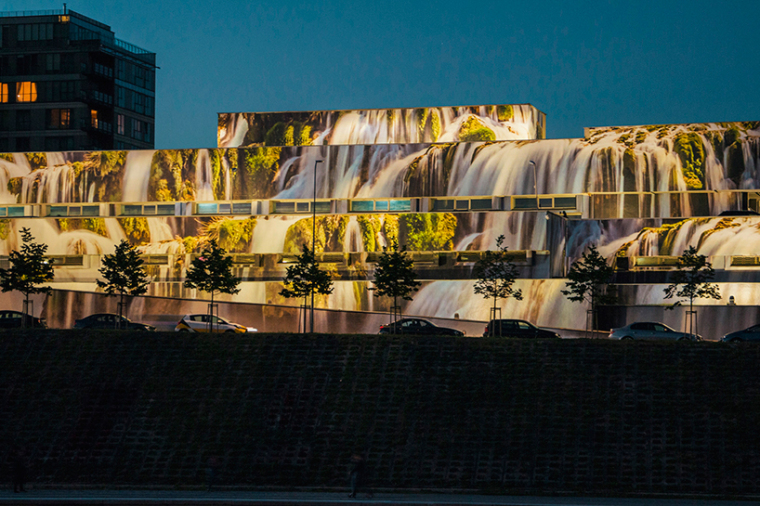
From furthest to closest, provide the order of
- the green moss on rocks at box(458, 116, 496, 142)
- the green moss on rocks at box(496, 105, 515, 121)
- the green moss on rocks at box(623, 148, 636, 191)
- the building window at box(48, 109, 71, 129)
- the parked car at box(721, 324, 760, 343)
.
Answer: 1. the building window at box(48, 109, 71, 129)
2. the green moss on rocks at box(496, 105, 515, 121)
3. the green moss on rocks at box(458, 116, 496, 142)
4. the green moss on rocks at box(623, 148, 636, 191)
5. the parked car at box(721, 324, 760, 343)

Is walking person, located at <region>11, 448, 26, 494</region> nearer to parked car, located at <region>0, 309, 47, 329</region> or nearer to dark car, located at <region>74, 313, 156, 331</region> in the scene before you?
dark car, located at <region>74, 313, 156, 331</region>

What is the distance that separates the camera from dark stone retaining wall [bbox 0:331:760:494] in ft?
81.5

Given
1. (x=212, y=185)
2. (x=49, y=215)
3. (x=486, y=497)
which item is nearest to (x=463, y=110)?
(x=212, y=185)

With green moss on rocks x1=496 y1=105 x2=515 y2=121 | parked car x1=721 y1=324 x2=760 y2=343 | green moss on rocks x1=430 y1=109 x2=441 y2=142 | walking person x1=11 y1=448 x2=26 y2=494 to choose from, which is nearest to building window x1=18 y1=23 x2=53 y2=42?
green moss on rocks x1=430 y1=109 x2=441 y2=142

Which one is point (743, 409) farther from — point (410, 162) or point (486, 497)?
point (410, 162)

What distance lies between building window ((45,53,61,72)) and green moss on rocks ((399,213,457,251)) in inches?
1795

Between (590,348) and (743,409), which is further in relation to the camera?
(590,348)

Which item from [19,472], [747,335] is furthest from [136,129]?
[19,472]

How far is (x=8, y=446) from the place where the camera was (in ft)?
87.8

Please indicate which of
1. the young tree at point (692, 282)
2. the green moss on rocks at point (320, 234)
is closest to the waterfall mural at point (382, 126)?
the green moss on rocks at point (320, 234)

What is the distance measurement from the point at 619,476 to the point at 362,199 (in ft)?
99.2

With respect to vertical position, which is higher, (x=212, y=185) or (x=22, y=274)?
(x=212, y=185)

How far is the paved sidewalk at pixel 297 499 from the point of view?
2216 centimetres

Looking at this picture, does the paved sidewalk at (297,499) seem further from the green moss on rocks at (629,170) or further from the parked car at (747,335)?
the green moss on rocks at (629,170)
